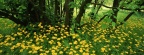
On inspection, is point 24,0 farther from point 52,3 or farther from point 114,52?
point 114,52

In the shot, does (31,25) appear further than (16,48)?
Yes

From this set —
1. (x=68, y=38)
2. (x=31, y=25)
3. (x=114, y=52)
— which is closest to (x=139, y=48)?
(x=114, y=52)

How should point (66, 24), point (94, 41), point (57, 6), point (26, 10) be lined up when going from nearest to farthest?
point (94, 41), point (66, 24), point (26, 10), point (57, 6)

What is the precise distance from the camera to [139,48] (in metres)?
6.51

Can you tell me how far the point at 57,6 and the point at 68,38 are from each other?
3241mm

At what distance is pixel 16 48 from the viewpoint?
5.58 m

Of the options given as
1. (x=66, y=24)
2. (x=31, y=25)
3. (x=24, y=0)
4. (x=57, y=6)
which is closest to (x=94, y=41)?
(x=66, y=24)

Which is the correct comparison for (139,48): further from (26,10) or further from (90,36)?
(26,10)

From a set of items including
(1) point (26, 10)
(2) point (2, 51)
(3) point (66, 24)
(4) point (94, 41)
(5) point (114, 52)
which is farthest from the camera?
(1) point (26, 10)

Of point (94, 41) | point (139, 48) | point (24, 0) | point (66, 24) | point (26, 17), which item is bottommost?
point (139, 48)

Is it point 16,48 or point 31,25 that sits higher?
point 31,25

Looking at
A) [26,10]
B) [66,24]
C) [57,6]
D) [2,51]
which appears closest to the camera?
[2,51]

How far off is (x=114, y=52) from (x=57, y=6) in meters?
4.51

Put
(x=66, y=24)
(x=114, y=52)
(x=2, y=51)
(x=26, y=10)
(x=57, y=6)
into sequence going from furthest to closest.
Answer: (x=57, y=6)
(x=26, y=10)
(x=66, y=24)
(x=114, y=52)
(x=2, y=51)
